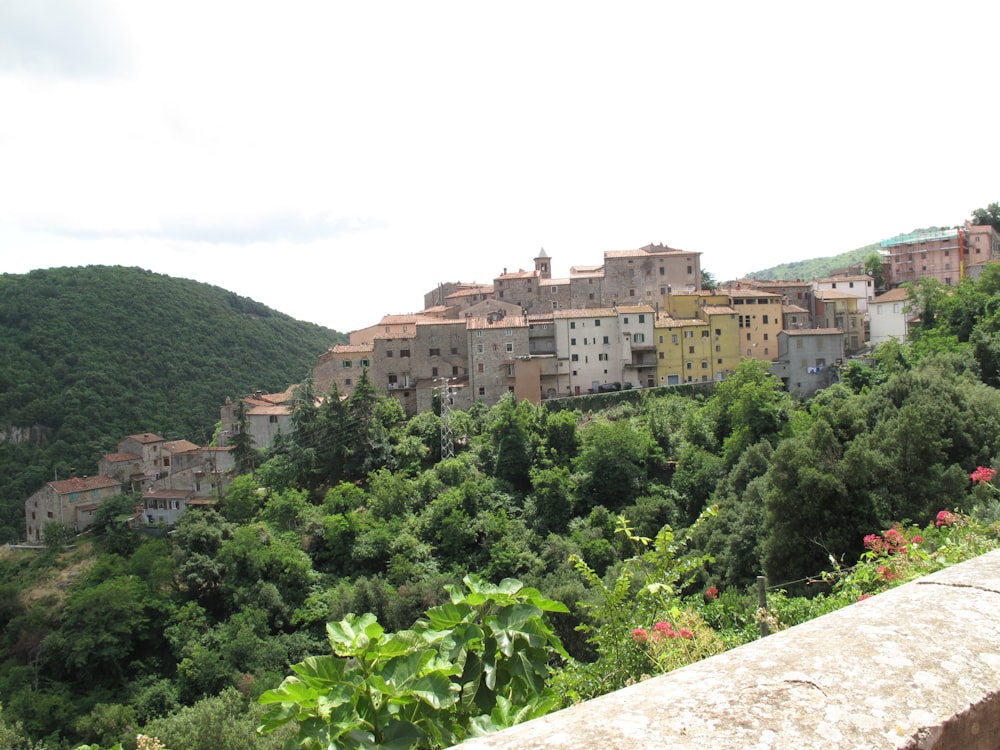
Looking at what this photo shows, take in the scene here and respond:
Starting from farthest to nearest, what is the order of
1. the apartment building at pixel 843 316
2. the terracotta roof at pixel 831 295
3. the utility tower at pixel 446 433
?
1. the terracotta roof at pixel 831 295
2. the apartment building at pixel 843 316
3. the utility tower at pixel 446 433

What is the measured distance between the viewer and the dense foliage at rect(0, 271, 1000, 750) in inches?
735

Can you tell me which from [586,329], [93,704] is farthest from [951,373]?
[93,704]

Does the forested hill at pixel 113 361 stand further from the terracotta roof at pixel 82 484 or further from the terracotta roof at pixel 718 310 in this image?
the terracotta roof at pixel 718 310

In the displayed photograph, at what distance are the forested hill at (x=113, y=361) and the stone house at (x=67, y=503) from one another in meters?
7.89

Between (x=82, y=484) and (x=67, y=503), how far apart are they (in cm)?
155

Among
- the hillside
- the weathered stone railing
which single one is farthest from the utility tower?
the hillside

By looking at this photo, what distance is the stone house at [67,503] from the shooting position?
40828mm

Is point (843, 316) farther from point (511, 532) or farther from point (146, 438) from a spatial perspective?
point (146, 438)

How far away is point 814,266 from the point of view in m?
134

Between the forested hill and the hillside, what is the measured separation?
78.0 metres

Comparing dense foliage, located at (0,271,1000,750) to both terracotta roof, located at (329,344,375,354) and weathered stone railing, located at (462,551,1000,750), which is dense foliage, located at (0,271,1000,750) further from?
terracotta roof, located at (329,344,375,354)

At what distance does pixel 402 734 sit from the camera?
2451 millimetres

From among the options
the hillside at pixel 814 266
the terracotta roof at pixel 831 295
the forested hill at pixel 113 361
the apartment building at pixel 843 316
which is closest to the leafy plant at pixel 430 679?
the apartment building at pixel 843 316

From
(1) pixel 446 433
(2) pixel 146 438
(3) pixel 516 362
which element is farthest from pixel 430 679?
(2) pixel 146 438
